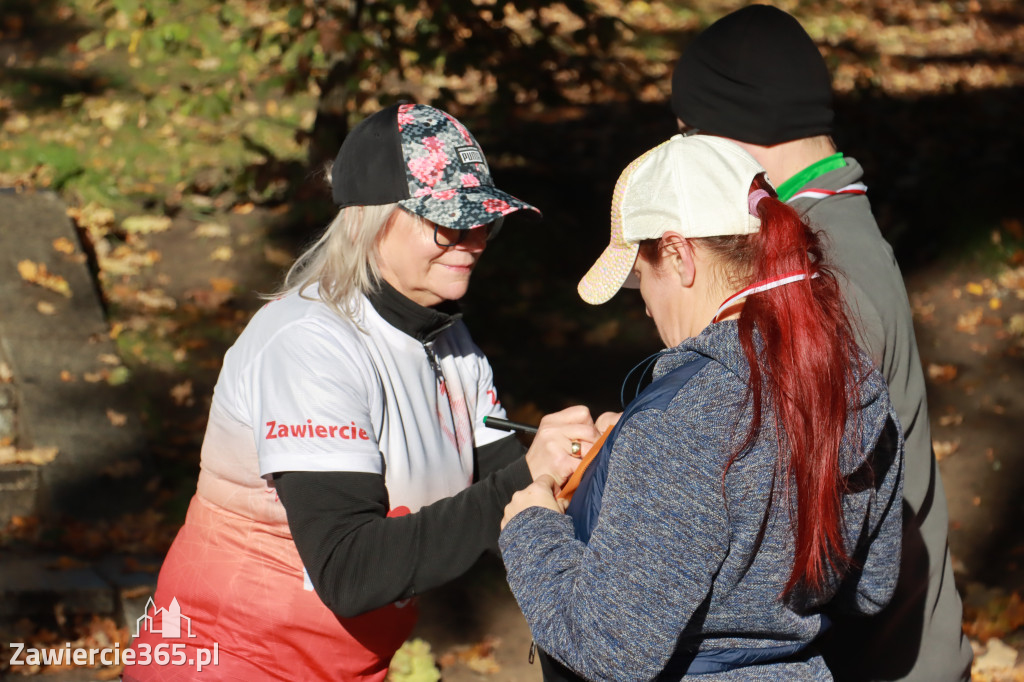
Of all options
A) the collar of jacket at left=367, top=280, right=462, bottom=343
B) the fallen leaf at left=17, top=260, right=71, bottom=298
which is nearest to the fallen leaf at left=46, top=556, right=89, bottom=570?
the fallen leaf at left=17, top=260, right=71, bottom=298

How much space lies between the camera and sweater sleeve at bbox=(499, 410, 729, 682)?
1.59 meters

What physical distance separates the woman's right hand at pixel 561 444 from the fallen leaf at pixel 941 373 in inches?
202

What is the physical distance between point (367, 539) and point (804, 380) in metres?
0.98

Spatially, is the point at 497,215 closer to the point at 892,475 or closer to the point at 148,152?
the point at 892,475

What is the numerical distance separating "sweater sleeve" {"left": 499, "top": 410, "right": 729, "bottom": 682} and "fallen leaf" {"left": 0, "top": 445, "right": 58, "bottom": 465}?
438 cm

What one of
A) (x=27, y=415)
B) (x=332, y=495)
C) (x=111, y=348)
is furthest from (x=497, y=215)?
(x=111, y=348)

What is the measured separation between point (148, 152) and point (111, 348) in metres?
3.48

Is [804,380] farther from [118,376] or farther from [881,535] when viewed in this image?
[118,376]

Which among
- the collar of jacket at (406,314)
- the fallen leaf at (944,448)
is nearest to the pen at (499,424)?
the collar of jacket at (406,314)

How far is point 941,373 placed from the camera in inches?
265

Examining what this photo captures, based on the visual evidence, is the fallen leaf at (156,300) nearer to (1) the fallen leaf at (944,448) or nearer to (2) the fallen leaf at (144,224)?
(2) the fallen leaf at (144,224)

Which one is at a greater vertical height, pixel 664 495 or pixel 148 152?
pixel 664 495

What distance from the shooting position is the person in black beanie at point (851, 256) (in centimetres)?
243

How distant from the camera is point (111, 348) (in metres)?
6.19
